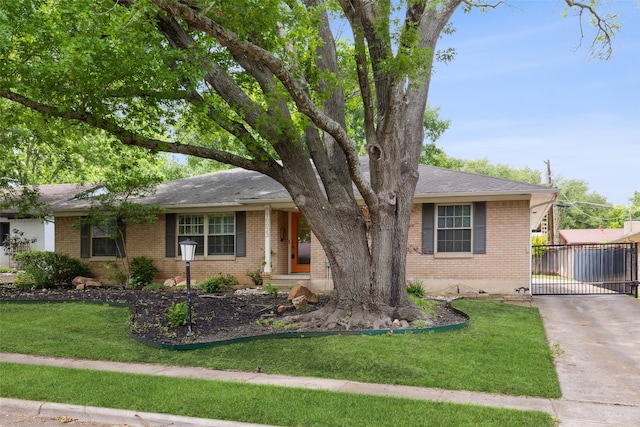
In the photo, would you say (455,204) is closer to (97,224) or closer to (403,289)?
(403,289)

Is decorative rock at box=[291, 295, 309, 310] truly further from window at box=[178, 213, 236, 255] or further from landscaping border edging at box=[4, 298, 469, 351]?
window at box=[178, 213, 236, 255]

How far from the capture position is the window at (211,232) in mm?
18219

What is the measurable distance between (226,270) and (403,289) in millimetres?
8476

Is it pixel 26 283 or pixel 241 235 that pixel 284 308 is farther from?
pixel 26 283

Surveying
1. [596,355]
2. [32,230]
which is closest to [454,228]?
[596,355]

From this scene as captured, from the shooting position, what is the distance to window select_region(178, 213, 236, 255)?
18219 millimetres

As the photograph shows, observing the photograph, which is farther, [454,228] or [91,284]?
[91,284]

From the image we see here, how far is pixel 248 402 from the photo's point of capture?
6.17m

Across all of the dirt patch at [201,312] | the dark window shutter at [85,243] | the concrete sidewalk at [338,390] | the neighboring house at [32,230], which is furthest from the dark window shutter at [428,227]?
the neighboring house at [32,230]

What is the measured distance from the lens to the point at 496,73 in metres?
41.8

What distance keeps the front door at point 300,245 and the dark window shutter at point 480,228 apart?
218 inches

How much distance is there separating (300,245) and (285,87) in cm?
1013

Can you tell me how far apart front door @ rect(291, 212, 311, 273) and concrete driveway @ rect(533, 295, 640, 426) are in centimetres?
737

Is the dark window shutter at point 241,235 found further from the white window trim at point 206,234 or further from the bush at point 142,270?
the bush at point 142,270
